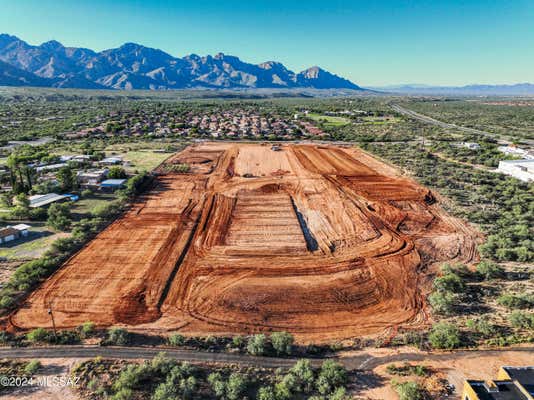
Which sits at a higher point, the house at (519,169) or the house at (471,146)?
the house at (471,146)

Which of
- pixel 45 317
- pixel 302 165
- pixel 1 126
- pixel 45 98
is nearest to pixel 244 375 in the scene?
pixel 45 317

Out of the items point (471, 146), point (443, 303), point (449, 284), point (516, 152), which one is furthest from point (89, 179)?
point (516, 152)

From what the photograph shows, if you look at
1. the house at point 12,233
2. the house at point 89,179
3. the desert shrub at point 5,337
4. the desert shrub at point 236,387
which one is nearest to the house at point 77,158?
the house at point 89,179

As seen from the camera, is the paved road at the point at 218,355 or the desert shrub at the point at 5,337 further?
the desert shrub at the point at 5,337

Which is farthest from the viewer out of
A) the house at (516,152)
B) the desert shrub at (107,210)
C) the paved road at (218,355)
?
the house at (516,152)

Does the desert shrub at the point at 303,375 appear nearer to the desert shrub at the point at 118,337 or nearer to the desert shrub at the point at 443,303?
the desert shrub at the point at 118,337

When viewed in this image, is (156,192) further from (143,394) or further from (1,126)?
(1,126)
